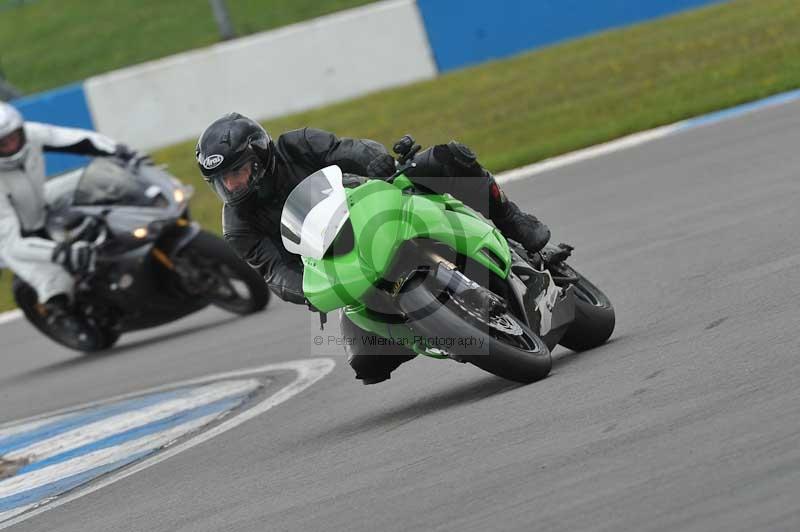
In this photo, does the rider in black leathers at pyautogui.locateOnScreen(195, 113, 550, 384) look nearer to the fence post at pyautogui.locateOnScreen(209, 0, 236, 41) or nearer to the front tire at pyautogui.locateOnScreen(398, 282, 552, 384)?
the front tire at pyautogui.locateOnScreen(398, 282, 552, 384)

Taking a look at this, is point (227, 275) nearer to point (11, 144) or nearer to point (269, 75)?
point (11, 144)

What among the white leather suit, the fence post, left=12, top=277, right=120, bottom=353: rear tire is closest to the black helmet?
the white leather suit

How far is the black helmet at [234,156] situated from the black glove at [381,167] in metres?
0.49

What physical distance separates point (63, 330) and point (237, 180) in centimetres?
591

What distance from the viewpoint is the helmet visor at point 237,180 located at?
23.5 feet

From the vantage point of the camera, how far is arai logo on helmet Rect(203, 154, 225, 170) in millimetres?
7066

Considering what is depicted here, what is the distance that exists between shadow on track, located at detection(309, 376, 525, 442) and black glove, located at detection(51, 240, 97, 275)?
199 inches

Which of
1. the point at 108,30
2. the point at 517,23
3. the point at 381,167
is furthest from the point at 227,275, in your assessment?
the point at 108,30

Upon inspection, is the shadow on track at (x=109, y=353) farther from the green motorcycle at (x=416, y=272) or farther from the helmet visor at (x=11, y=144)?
the green motorcycle at (x=416, y=272)

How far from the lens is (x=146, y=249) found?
471 inches

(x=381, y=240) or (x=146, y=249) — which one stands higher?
(x=381, y=240)

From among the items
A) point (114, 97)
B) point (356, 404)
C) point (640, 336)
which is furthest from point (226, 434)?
point (114, 97)

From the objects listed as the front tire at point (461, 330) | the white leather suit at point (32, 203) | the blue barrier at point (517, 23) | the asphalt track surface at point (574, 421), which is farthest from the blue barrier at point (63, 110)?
the front tire at point (461, 330)

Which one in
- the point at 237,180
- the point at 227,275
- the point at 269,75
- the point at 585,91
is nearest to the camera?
the point at 237,180
